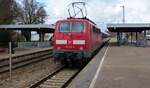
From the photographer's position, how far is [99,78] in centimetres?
1460

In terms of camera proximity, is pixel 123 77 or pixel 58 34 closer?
pixel 123 77

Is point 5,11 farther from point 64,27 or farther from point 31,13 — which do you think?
point 64,27

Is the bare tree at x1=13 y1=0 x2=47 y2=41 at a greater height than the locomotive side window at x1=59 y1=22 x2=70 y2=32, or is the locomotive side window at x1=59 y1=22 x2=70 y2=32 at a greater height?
the bare tree at x1=13 y1=0 x2=47 y2=41

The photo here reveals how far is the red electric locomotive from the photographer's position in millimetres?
22781

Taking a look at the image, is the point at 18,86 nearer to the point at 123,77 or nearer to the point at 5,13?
the point at 123,77

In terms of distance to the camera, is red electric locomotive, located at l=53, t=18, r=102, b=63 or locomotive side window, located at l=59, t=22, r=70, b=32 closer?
red electric locomotive, located at l=53, t=18, r=102, b=63

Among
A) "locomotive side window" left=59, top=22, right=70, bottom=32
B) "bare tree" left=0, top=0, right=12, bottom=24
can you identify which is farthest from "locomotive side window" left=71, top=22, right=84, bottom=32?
"bare tree" left=0, top=0, right=12, bottom=24

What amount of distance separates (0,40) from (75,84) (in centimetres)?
Result: 4278

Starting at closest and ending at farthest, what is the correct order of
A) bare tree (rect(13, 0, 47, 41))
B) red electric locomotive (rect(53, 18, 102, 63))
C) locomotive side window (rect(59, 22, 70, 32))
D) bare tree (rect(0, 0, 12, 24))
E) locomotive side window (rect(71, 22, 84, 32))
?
red electric locomotive (rect(53, 18, 102, 63)), locomotive side window (rect(71, 22, 84, 32)), locomotive side window (rect(59, 22, 70, 32)), bare tree (rect(0, 0, 12, 24)), bare tree (rect(13, 0, 47, 41))

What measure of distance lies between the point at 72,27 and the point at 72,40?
0.95 metres

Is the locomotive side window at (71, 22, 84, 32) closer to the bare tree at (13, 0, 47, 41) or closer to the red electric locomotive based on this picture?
the red electric locomotive

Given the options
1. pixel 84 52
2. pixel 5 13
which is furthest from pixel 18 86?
pixel 5 13

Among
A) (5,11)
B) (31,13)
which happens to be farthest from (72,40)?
(31,13)

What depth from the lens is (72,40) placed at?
75.4 ft
